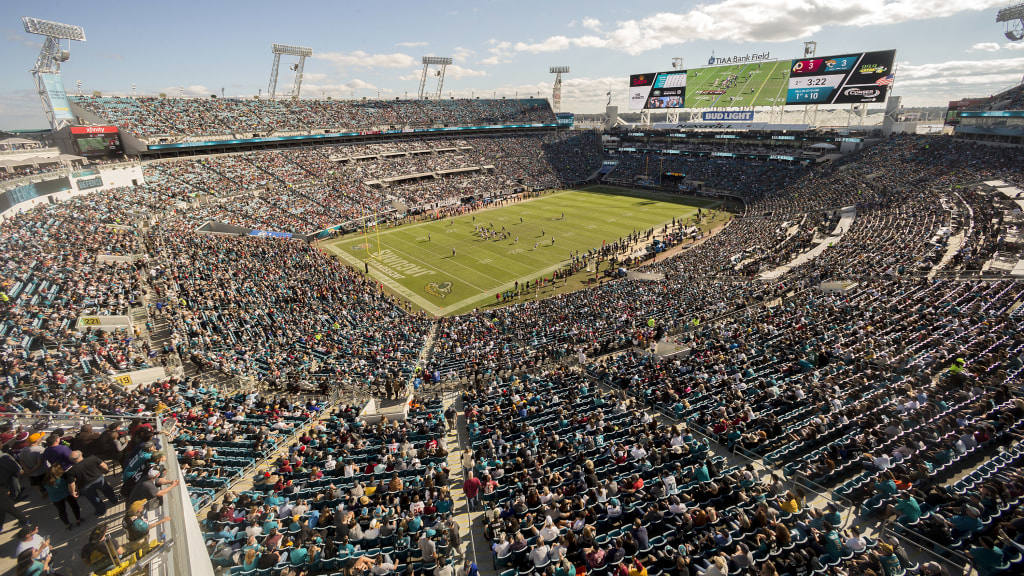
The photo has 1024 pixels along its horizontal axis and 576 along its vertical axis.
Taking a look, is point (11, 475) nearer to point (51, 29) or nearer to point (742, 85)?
point (51, 29)

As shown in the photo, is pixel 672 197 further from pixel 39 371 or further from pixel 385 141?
→ pixel 39 371

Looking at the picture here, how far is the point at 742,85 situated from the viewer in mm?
75438

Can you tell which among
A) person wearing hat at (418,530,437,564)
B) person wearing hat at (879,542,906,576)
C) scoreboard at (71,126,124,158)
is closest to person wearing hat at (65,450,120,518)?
person wearing hat at (418,530,437,564)

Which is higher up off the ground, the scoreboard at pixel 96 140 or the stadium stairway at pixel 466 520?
the scoreboard at pixel 96 140

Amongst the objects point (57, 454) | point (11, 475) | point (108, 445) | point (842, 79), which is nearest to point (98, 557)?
point (57, 454)

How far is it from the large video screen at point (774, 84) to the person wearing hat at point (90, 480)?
80904mm

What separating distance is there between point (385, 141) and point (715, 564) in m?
89.3

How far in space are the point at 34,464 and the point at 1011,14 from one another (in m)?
98.0

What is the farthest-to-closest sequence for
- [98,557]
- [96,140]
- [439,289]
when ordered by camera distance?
[96,140]
[439,289]
[98,557]

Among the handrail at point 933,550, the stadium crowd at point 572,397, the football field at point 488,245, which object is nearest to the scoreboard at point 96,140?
the stadium crowd at point 572,397

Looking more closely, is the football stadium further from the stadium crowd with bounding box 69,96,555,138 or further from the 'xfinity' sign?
the 'xfinity' sign

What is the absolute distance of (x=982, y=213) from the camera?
112 ft

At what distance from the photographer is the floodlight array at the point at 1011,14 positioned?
59.7m

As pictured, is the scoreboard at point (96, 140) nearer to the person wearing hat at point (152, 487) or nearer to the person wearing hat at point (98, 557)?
the person wearing hat at point (152, 487)
